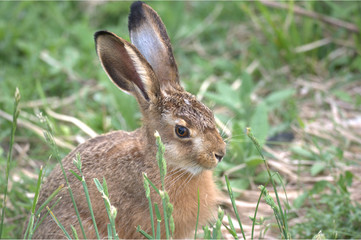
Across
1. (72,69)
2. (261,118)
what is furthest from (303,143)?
(72,69)

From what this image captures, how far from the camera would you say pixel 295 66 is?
239 inches

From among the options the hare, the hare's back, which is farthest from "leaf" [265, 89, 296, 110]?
the hare's back

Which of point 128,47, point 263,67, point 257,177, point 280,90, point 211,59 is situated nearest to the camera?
point 128,47

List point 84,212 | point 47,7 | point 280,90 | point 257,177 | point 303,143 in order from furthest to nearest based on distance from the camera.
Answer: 1. point 47,7
2. point 280,90
3. point 303,143
4. point 257,177
5. point 84,212

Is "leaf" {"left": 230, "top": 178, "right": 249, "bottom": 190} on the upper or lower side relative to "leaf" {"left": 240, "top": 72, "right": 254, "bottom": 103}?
lower

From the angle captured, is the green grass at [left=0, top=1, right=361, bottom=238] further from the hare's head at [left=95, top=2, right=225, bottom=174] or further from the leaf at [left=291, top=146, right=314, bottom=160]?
the hare's head at [left=95, top=2, right=225, bottom=174]

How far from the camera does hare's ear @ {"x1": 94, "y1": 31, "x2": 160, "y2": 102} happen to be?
341 cm

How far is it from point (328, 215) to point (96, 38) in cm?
201

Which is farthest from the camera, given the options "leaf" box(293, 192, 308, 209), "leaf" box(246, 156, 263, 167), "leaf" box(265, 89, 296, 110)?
"leaf" box(265, 89, 296, 110)

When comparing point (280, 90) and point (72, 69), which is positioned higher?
point (72, 69)

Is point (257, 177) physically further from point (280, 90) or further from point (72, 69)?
point (72, 69)

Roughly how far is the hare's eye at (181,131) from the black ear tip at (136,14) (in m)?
0.94

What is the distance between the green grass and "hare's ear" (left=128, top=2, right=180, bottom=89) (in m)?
0.84

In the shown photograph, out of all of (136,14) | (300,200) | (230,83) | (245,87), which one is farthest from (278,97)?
(136,14)
